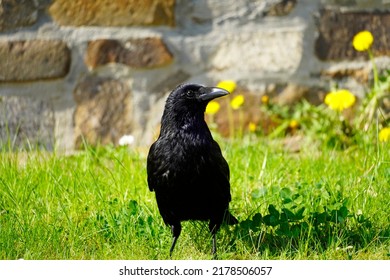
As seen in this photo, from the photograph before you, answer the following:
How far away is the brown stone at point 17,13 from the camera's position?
4586 millimetres

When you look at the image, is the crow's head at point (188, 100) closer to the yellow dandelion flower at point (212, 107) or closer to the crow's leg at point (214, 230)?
the crow's leg at point (214, 230)

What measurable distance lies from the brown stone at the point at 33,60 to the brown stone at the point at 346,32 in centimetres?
158

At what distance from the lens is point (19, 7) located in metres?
4.59

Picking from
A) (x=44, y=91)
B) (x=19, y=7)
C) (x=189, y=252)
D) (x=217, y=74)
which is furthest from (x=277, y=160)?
(x=19, y=7)

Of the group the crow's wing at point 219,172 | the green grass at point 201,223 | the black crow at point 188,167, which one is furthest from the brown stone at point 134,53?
the crow's wing at point 219,172

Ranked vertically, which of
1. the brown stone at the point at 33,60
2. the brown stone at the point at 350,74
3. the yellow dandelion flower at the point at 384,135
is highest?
the brown stone at the point at 33,60

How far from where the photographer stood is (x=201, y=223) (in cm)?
336

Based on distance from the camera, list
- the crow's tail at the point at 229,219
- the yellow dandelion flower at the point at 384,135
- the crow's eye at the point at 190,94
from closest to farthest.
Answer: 1. the crow's eye at the point at 190,94
2. the crow's tail at the point at 229,219
3. the yellow dandelion flower at the point at 384,135

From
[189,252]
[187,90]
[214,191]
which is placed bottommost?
[189,252]

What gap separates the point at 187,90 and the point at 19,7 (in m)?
1.94

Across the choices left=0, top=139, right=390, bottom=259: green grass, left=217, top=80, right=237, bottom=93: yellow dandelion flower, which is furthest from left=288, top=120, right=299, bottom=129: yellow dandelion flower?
left=0, top=139, right=390, bottom=259: green grass

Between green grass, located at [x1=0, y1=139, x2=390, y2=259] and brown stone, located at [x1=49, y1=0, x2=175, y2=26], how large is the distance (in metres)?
0.94

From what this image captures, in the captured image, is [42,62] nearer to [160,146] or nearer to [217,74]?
[217,74]

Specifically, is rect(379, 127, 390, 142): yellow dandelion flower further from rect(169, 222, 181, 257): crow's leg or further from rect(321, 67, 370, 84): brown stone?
rect(169, 222, 181, 257): crow's leg
